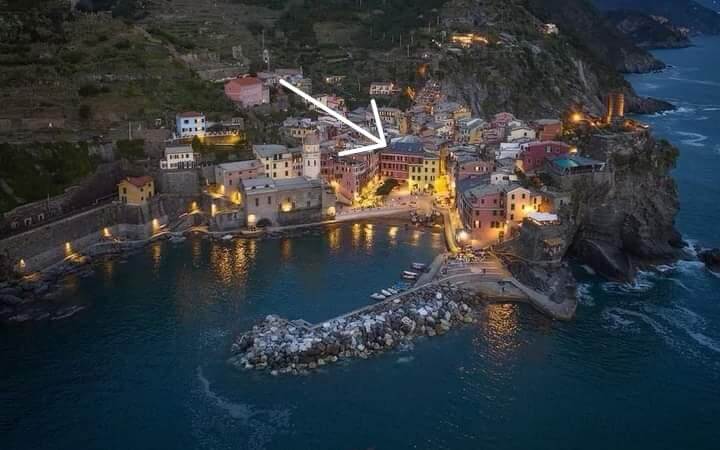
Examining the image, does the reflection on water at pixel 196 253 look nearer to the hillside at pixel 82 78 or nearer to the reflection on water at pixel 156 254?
the reflection on water at pixel 156 254

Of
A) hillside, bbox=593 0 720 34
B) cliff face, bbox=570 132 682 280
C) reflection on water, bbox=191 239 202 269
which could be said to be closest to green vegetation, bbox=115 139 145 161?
reflection on water, bbox=191 239 202 269

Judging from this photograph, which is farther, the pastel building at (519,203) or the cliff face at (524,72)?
the cliff face at (524,72)

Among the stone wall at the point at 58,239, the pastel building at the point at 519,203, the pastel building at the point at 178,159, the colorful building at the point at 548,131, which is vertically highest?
the colorful building at the point at 548,131

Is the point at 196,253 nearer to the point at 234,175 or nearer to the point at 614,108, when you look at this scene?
the point at 234,175

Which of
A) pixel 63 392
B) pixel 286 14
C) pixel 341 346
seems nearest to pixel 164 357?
pixel 63 392

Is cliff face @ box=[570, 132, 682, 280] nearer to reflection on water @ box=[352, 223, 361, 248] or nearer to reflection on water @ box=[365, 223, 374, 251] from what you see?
reflection on water @ box=[365, 223, 374, 251]

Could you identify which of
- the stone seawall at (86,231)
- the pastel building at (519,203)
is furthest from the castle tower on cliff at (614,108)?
the stone seawall at (86,231)

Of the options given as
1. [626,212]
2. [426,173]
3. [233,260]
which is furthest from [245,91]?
[626,212]
